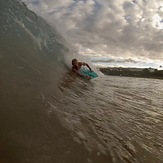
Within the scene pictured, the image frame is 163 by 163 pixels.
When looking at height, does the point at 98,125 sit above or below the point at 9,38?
below

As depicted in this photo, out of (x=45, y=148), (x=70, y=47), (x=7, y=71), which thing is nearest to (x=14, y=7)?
(x=70, y=47)

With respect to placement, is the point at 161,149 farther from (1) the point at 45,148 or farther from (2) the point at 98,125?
(1) the point at 45,148

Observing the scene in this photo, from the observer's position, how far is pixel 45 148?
3.51m

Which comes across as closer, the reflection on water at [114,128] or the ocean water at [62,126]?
the ocean water at [62,126]

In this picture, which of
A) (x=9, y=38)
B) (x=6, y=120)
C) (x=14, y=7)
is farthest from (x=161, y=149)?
(x=14, y=7)

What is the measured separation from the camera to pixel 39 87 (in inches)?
252

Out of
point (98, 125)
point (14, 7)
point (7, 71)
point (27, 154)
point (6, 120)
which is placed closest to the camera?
point (27, 154)

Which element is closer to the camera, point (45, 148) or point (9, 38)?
point (45, 148)

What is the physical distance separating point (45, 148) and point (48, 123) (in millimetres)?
908

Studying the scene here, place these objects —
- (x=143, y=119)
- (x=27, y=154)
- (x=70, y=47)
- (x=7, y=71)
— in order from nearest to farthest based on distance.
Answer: (x=27, y=154)
(x=143, y=119)
(x=7, y=71)
(x=70, y=47)

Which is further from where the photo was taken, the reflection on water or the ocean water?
the reflection on water

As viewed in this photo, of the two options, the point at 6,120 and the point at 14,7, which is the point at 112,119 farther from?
the point at 14,7

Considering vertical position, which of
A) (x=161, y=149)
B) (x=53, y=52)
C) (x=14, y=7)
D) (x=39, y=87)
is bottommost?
(x=161, y=149)

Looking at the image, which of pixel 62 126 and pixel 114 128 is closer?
pixel 62 126
